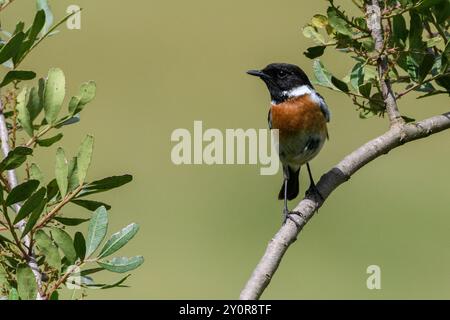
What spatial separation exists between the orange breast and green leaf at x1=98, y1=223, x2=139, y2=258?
2.50m

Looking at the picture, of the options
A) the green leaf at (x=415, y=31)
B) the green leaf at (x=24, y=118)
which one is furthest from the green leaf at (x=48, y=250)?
the green leaf at (x=415, y=31)

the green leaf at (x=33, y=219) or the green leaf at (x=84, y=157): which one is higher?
the green leaf at (x=84, y=157)

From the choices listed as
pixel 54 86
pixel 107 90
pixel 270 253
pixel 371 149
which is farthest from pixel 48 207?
pixel 107 90

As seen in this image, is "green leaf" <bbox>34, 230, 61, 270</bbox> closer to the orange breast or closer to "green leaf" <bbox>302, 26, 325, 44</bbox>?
"green leaf" <bbox>302, 26, 325, 44</bbox>

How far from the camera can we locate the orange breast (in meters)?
4.25

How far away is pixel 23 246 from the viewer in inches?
67.3

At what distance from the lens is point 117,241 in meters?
1.79

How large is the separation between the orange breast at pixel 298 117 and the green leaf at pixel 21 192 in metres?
2.67

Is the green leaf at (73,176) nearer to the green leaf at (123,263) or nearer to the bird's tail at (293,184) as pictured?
the green leaf at (123,263)

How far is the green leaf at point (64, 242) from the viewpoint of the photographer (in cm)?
171

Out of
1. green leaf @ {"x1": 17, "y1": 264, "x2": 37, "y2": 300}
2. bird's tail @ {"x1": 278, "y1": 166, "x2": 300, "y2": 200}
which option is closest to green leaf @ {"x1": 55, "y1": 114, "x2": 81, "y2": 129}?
green leaf @ {"x1": 17, "y1": 264, "x2": 37, "y2": 300}

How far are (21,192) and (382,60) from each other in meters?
1.31

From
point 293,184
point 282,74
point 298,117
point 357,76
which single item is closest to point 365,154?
point 357,76

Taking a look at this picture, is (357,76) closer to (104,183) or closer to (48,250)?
(104,183)
